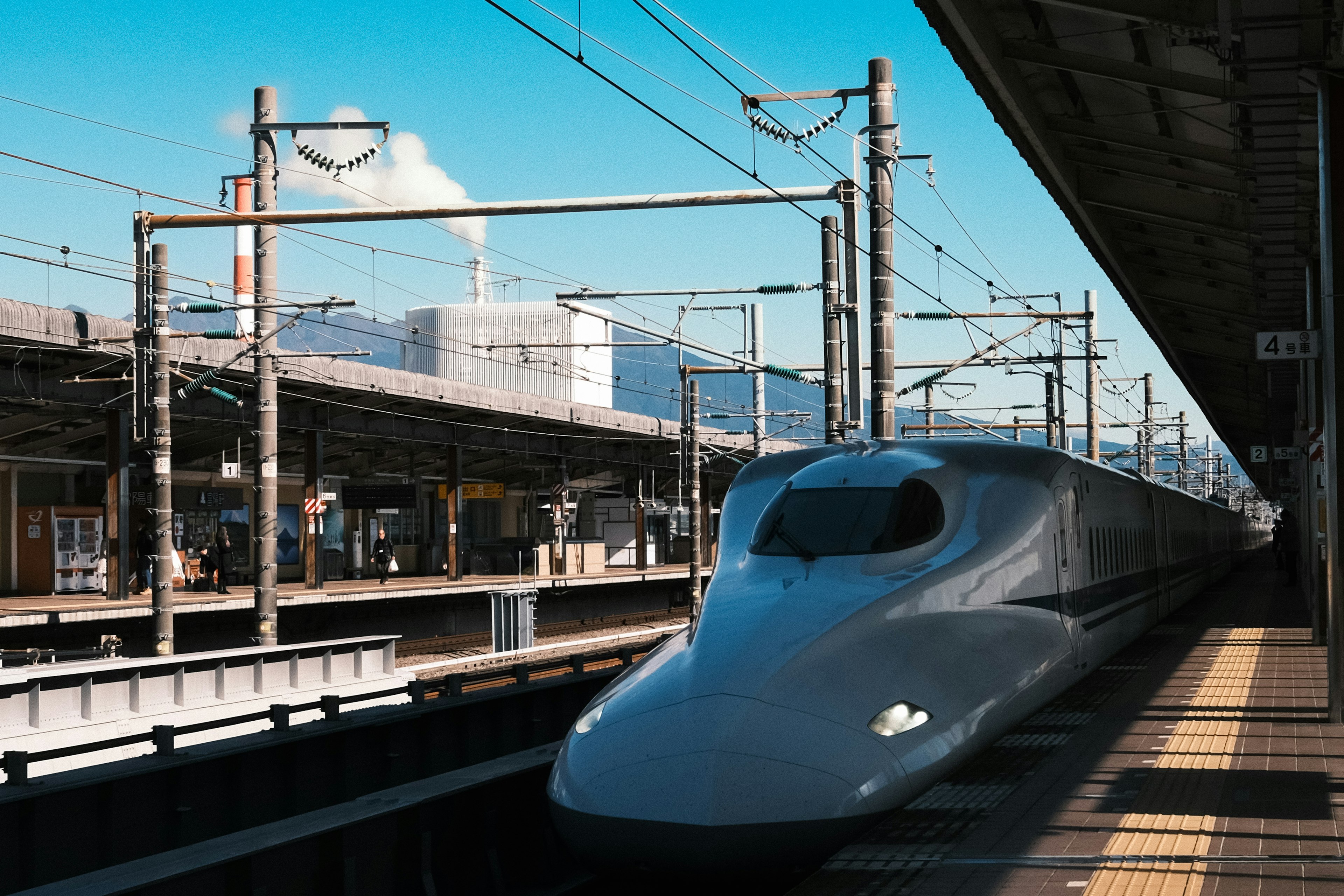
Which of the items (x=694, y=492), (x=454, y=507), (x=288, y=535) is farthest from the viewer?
(x=288, y=535)

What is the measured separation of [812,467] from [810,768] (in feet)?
12.3

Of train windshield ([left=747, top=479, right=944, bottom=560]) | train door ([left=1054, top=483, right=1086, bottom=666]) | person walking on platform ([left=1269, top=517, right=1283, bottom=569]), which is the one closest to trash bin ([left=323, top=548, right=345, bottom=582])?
person walking on platform ([left=1269, top=517, right=1283, bottom=569])

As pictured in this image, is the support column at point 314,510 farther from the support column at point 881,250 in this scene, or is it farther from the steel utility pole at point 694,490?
the support column at point 881,250

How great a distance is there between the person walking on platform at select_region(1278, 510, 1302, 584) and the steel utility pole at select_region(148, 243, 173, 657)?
23995mm

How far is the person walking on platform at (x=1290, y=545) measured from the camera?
3534 centimetres

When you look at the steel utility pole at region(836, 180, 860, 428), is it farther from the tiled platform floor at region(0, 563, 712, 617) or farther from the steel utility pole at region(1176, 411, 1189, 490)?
the steel utility pole at region(1176, 411, 1189, 490)

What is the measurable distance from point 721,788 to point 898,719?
4.77 ft

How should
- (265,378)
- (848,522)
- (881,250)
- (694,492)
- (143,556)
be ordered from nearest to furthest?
(848,522) → (881,250) → (265,378) → (143,556) → (694,492)

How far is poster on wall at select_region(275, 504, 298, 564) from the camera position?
133 ft

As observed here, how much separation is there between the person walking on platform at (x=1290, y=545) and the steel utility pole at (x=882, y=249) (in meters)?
18.0

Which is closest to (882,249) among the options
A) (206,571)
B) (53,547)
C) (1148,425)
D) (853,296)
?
(853,296)

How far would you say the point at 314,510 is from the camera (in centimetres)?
3362

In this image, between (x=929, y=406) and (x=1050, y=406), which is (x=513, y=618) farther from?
(x=929, y=406)

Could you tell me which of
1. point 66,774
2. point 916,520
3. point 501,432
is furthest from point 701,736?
point 501,432
